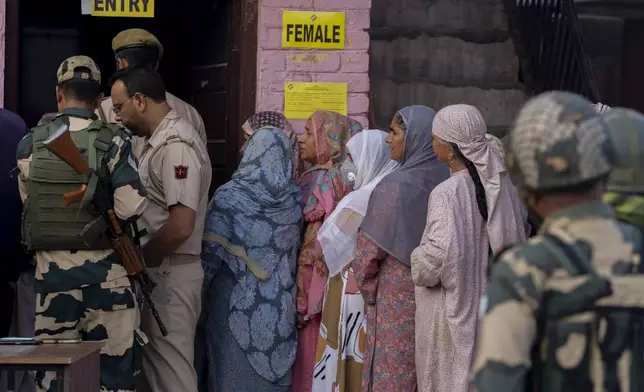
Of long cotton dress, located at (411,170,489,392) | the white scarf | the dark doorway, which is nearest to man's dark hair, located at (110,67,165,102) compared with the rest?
the white scarf

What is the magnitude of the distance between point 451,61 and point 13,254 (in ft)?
11.3

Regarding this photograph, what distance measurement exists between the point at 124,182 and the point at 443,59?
3.38 meters

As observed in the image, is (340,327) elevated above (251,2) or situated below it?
below

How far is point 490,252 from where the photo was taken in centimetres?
510

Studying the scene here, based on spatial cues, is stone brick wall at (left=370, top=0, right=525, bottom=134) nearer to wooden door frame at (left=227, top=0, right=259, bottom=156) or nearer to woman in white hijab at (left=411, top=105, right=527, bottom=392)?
wooden door frame at (left=227, top=0, right=259, bottom=156)

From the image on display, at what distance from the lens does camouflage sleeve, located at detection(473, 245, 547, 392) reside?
7.56 feet

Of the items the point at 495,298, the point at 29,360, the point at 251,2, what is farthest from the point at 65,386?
the point at 251,2

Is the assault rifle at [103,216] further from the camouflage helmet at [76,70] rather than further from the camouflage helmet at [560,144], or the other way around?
the camouflage helmet at [560,144]

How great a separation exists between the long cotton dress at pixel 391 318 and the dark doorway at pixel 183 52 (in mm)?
1692

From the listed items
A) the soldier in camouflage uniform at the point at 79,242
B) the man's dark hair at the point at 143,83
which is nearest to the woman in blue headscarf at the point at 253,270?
the man's dark hair at the point at 143,83

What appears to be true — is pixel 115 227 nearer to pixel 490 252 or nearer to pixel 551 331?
pixel 490 252

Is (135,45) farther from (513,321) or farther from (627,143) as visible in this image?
(513,321)

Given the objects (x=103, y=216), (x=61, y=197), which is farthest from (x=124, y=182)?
(x=61, y=197)

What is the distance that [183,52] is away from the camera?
25.3 ft
